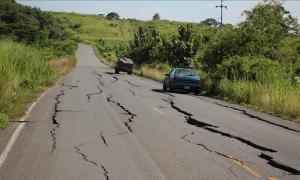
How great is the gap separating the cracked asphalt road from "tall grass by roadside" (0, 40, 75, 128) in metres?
0.72

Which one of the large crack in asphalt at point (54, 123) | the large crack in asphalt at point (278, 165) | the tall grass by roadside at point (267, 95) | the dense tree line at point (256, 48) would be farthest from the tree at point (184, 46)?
the large crack in asphalt at point (278, 165)

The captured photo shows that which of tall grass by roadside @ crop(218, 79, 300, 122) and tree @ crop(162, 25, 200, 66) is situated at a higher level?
tree @ crop(162, 25, 200, 66)

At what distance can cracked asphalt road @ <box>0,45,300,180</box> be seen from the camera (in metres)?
8.12

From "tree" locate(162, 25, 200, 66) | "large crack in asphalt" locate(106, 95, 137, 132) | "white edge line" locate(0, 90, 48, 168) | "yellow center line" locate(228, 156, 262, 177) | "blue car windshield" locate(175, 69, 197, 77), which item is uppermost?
"tree" locate(162, 25, 200, 66)

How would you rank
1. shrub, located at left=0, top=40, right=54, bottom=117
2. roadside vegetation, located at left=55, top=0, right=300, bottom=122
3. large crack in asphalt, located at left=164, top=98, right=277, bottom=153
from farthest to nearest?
roadside vegetation, located at left=55, top=0, right=300, bottom=122, shrub, located at left=0, top=40, right=54, bottom=117, large crack in asphalt, located at left=164, top=98, right=277, bottom=153

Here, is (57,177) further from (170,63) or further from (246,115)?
(170,63)

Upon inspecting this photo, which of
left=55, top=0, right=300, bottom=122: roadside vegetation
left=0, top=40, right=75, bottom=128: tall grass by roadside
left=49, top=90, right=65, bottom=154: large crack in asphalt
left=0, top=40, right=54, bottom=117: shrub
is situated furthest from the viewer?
left=55, top=0, right=300, bottom=122: roadside vegetation

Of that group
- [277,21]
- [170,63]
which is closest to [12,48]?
[277,21]

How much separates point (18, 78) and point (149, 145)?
11.7 meters

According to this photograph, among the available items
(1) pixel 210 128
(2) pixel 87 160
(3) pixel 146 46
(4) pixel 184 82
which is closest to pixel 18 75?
(4) pixel 184 82

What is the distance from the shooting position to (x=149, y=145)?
34.4 feet

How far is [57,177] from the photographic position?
7613mm

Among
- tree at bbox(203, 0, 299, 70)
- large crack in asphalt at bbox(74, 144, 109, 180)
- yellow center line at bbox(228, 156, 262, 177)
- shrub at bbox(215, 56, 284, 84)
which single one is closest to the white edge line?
large crack in asphalt at bbox(74, 144, 109, 180)

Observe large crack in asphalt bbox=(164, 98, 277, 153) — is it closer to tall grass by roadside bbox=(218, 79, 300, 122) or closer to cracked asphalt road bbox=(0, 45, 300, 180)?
cracked asphalt road bbox=(0, 45, 300, 180)
